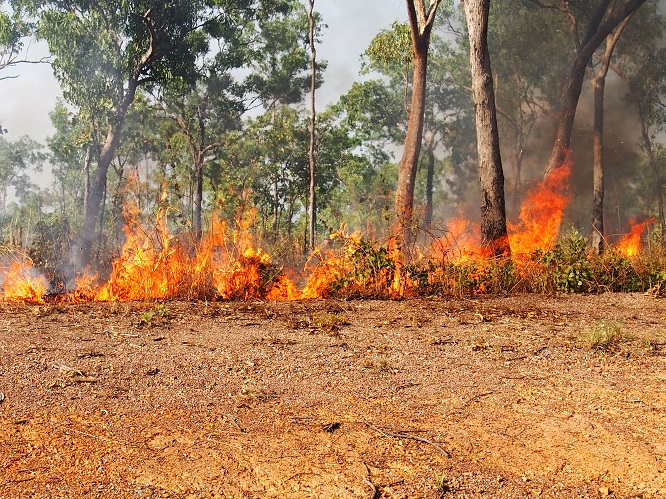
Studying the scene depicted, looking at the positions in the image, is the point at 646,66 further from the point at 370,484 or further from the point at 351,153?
the point at 370,484

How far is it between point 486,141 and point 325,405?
7118 mm

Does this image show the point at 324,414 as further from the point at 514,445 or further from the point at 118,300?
the point at 118,300

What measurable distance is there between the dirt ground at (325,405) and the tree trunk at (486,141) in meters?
3.49

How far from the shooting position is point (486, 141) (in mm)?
10062

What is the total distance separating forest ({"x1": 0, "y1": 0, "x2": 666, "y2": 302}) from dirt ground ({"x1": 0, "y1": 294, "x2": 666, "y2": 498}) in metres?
1.49

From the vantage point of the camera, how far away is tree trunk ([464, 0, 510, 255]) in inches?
380

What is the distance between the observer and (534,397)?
4109mm

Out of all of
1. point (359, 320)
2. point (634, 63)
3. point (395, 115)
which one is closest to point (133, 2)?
point (359, 320)

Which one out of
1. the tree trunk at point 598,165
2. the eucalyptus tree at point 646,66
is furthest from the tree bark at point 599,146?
the eucalyptus tree at point 646,66

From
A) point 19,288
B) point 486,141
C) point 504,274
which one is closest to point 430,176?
point 486,141

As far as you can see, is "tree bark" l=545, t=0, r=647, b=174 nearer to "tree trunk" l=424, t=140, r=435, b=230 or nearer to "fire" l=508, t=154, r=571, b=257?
"fire" l=508, t=154, r=571, b=257

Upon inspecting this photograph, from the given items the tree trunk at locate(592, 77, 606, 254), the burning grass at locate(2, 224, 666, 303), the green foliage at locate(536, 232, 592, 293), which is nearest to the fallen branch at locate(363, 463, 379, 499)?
the burning grass at locate(2, 224, 666, 303)

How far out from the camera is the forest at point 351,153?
7.69 m

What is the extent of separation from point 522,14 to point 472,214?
34.6 ft
